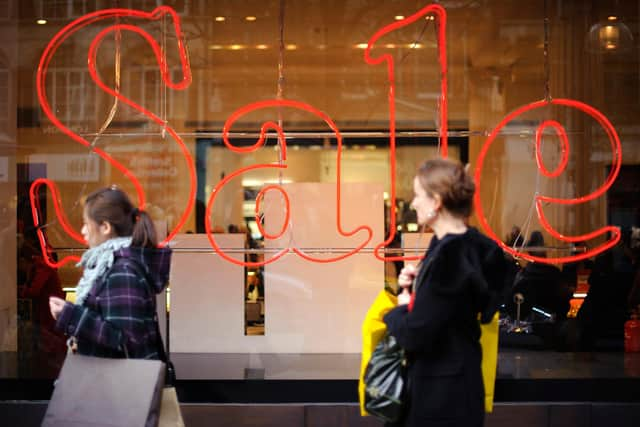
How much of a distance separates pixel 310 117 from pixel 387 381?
4.35 m

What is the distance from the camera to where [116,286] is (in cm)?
263

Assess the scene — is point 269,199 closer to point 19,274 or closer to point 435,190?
point 19,274

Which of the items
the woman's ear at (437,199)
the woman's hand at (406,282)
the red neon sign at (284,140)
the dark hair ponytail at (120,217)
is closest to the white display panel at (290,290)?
the red neon sign at (284,140)

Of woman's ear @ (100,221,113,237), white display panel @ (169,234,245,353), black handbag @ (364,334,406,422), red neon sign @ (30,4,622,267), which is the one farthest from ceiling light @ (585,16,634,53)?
woman's ear @ (100,221,113,237)

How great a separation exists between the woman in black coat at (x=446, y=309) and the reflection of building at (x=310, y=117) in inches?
81.1

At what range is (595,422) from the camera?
4328mm

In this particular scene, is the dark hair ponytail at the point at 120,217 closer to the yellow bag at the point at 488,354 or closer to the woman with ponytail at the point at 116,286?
the woman with ponytail at the point at 116,286

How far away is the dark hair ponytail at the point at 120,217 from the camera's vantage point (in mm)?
2697

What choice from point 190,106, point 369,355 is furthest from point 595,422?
point 190,106

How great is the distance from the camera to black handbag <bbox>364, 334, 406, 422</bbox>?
98.7 inches

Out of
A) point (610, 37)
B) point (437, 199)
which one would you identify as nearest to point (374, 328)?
point (437, 199)

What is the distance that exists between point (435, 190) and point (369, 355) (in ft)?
1.83

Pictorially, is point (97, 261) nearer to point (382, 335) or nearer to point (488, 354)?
point (382, 335)

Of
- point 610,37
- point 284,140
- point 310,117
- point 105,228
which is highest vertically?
point 610,37
